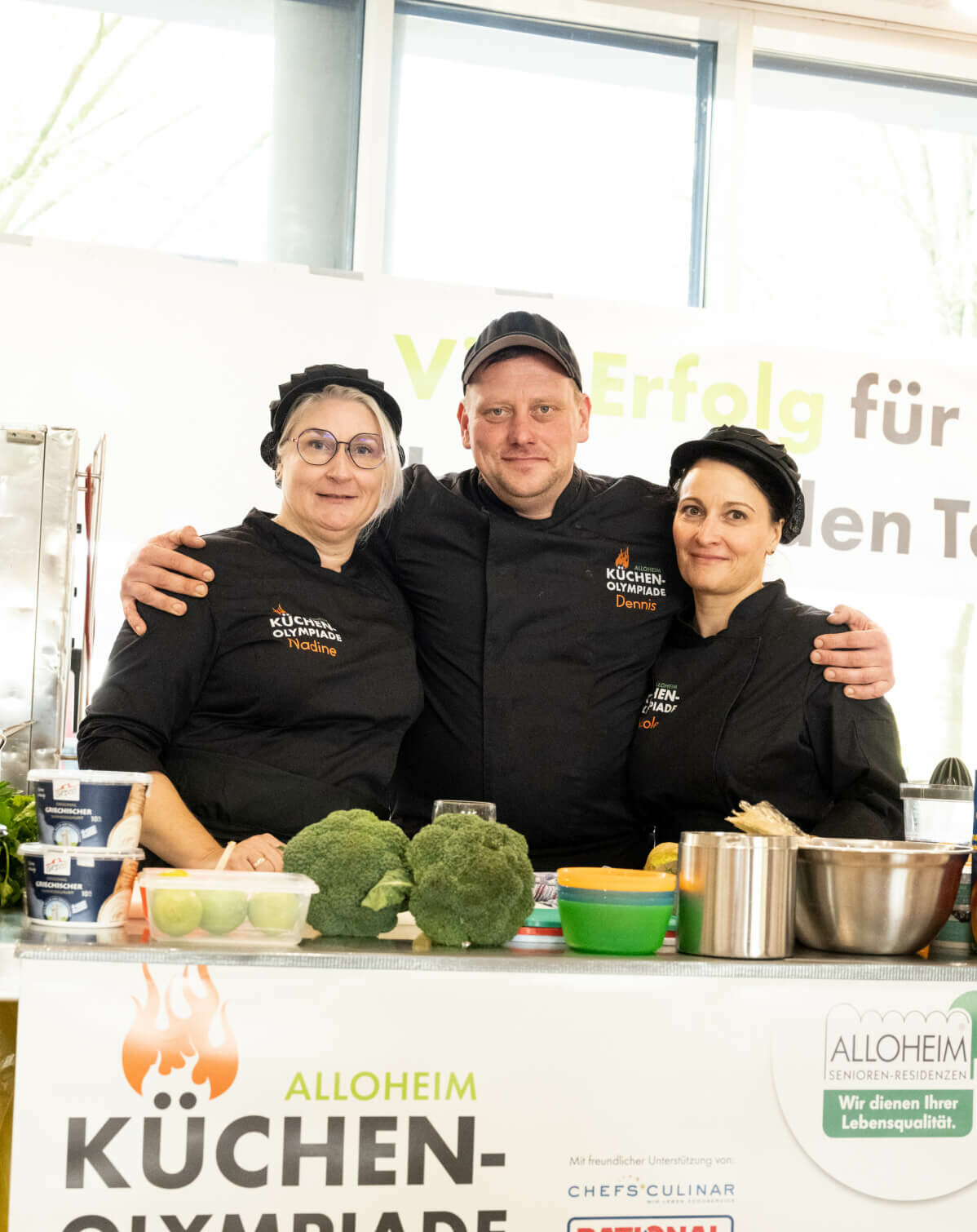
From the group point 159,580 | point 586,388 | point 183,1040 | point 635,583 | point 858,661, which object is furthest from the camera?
point 586,388

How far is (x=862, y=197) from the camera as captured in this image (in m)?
4.46

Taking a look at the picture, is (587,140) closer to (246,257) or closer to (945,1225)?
(246,257)

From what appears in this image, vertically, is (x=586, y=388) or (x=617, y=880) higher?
(x=586, y=388)

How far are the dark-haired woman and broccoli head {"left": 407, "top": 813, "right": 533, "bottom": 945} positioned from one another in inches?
31.4

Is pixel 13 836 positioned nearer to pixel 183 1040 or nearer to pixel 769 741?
pixel 183 1040

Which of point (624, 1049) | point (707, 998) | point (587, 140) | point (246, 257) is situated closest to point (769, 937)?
point (707, 998)

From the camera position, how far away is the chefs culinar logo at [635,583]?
255cm

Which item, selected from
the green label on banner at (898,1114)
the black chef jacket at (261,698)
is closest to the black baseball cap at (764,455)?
the black chef jacket at (261,698)

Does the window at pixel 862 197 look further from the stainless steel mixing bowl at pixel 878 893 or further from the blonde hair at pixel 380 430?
the stainless steel mixing bowl at pixel 878 893

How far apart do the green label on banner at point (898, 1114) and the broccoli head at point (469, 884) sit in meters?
0.42

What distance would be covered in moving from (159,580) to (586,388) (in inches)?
80.5

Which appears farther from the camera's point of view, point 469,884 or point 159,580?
point 159,580

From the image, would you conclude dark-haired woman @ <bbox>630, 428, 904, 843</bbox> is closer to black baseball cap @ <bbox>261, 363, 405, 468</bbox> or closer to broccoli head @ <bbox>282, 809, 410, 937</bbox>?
black baseball cap @ <bbox>261, 363, 405, 468</bbox>

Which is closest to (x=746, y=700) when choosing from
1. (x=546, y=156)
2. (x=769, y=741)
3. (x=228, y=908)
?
(x=769, y=741)
